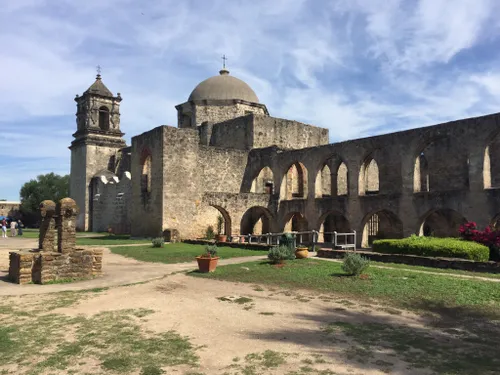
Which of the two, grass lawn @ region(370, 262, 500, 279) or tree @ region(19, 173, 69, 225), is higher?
tree @ region(19, 173, 69, 225)

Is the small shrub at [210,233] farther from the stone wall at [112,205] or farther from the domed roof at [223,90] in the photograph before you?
the domed roof at [223,90]

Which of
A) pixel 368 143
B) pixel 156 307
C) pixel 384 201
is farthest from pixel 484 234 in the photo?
pixel 156 307

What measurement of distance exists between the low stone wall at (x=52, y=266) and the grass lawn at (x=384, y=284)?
2618mm

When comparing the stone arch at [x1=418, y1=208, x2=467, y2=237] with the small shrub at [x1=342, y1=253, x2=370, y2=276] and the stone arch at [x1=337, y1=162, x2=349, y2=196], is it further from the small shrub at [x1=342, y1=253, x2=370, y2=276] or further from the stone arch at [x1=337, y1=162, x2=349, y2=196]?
the small shrub at [x1=342, y1=253, x2=370, y2=276]

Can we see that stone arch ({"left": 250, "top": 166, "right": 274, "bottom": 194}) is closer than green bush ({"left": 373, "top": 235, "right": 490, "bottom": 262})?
No

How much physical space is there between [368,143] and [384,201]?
3.04 m

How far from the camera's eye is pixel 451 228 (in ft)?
78.1

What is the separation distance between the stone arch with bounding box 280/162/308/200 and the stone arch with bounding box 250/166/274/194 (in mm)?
1414

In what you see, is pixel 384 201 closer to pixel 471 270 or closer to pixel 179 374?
pixel 471 270

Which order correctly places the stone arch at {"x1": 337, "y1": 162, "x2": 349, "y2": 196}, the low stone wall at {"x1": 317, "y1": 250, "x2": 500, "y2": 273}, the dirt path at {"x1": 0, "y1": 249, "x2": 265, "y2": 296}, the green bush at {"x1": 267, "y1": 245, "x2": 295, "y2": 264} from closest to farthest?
the dirt path at {"x1": 0, "y1": 249, "x2": 265, "y2": 296}
the low stone wall at {"x1": 317, "y1": 250, "x2": 500, "y2": 273}
the green bush at {"x1": 267, "y1": 245, "x2": 295, "y2": 264}
the stone arch at {"x1": 337, "y1": 162, "x2": 349, "y2": 196}

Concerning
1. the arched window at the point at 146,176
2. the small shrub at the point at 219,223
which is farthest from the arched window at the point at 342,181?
the arched window at the point at 146,176

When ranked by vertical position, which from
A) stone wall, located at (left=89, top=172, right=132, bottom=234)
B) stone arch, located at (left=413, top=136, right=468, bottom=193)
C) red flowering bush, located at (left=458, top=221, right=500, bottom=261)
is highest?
stone arch, located at (left=413, top=136, right=468, bottom=193)

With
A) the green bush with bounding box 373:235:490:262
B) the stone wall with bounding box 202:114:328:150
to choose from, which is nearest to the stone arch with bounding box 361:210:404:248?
the stone wall with bounding box 202:114:328:150

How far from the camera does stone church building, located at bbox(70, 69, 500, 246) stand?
18.6m
